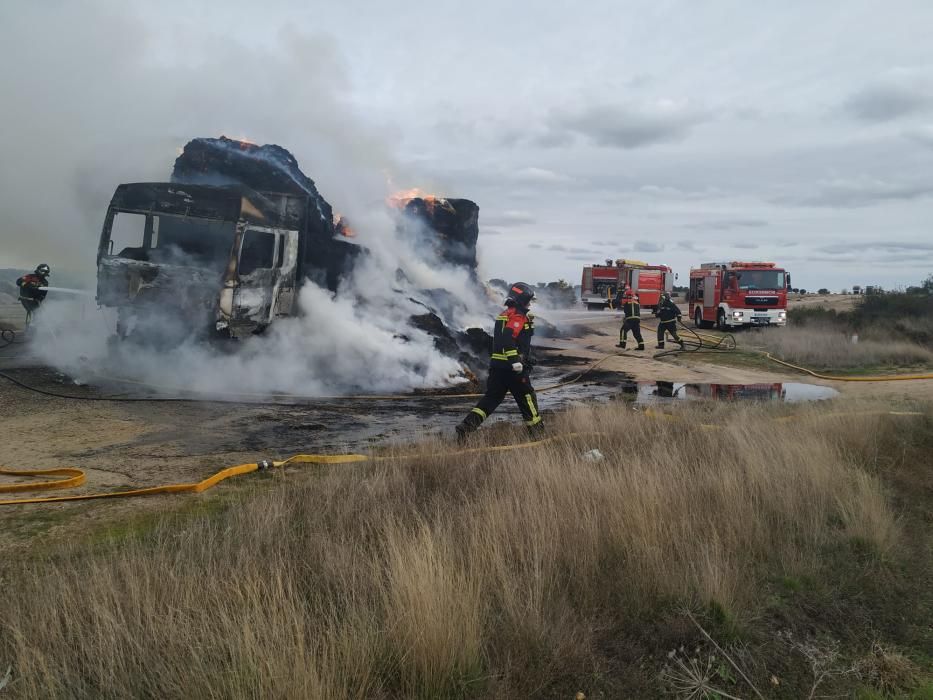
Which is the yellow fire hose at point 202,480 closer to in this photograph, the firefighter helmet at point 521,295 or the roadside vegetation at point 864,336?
the firefighter helmet at point 521,295

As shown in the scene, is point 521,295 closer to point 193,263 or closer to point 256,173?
point 193,263

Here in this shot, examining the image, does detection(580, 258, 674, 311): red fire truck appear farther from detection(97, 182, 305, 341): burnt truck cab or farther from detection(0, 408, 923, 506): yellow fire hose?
detection(0, 408, 923, 506): yellow fire hose

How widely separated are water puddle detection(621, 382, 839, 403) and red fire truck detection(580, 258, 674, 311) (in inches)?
685

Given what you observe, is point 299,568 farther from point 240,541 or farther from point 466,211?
point 466,211

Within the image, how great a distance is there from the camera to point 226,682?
2195 millimetres

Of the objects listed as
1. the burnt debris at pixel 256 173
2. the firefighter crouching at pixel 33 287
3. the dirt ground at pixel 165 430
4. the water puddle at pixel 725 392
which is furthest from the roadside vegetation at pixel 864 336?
the firefighter crouching at pixel 33 287

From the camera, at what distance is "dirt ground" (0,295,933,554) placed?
4.49 meters

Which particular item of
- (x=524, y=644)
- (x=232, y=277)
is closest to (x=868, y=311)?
(x=232, y=277)

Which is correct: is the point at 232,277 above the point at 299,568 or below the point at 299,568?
above

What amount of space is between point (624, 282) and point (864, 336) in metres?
14.7

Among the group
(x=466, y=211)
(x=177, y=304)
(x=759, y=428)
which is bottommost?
(x=759, y=428)

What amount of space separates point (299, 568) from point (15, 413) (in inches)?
248

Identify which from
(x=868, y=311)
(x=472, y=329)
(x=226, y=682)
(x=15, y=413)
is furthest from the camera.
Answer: (x=868, y=311)

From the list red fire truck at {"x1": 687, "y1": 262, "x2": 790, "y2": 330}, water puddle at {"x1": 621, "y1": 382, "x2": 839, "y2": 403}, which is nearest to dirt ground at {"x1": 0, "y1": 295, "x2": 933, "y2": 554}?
water puddle at {"x1": 621, "y1": 382, "x2": 839, "y2": 403}
